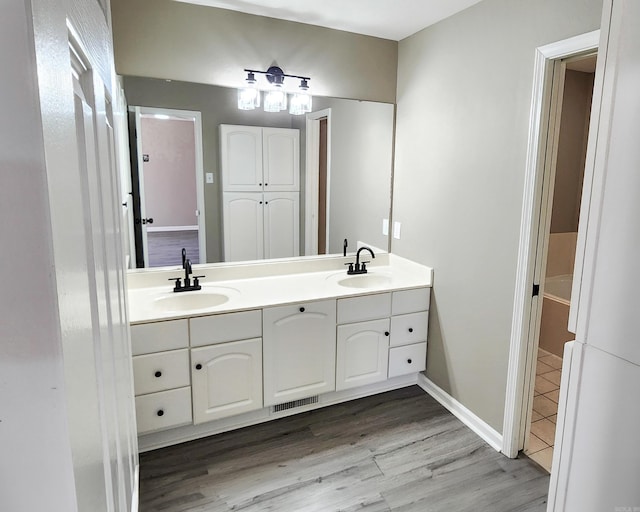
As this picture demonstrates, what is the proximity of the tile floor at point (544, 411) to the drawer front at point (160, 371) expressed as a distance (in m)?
1.86

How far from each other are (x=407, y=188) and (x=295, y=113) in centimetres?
90

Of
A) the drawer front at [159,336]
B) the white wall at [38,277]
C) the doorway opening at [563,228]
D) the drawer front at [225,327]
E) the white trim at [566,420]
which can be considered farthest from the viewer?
the doorway opening at [563,228]

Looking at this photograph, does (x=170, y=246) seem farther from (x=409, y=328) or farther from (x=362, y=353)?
(x=409, y=328)

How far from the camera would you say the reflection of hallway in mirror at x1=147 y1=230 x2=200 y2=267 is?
2.38 metres

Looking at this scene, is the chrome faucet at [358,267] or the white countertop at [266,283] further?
the chrome faucet at [358,267]

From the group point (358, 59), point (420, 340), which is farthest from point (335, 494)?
point (358, 59)

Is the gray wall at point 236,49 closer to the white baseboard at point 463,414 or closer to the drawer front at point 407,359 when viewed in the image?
the drawer front at point 407,359

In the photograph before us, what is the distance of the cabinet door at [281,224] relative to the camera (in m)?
2.66

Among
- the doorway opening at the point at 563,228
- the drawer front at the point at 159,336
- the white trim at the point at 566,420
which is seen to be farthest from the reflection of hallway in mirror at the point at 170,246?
the doorway opening at the point at 563,228

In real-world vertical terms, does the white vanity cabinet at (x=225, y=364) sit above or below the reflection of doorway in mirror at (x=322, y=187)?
below

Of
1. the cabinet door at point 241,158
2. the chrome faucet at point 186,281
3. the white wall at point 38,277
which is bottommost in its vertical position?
the chrome faucet at point 186,281

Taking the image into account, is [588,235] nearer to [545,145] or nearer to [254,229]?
[545,145]

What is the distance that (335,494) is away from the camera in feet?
6.11

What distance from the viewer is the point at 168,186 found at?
2.37 metres
